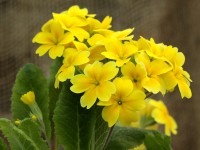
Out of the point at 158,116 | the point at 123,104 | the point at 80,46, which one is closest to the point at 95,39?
the point at 80,46

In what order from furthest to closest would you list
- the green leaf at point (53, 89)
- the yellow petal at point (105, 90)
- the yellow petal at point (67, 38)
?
1. the green leaf at point (53, 89)
2. the yellow petal at point (67, 38)
3. the yellow petal at point (105, 90)

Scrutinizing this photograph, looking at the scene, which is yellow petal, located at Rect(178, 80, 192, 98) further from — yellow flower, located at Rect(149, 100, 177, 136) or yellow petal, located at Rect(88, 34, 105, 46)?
yellow flower, located at Rect(149, 100, 177, 136)

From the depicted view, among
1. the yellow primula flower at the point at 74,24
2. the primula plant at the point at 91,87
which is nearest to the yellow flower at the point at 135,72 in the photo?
the primula plant at the point at 91,87

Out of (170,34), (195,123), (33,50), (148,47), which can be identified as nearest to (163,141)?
(148,47)

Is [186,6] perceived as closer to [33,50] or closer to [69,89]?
[33,50]

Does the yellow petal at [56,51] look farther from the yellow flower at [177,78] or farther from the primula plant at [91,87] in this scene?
the yellow flower at [177,78]

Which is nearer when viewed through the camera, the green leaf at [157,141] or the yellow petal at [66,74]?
the yellow petal at [66,74]
